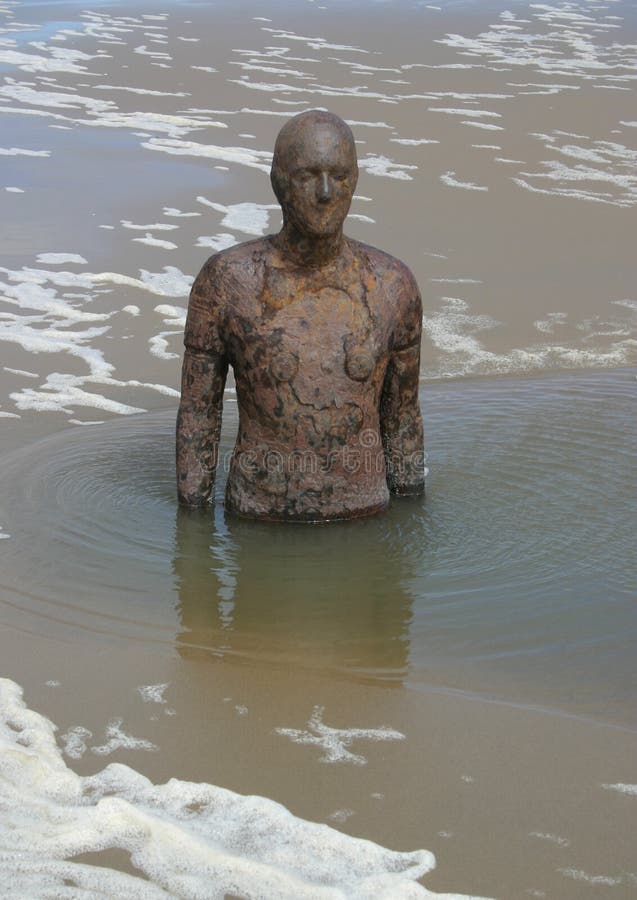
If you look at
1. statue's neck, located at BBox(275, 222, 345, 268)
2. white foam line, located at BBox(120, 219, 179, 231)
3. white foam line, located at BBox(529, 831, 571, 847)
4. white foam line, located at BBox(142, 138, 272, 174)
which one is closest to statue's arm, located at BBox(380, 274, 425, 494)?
statue's neck, located at BBox(275, 222, 345, 268)

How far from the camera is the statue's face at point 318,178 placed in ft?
13.3

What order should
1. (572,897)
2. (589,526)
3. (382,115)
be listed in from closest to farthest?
(572,897) < (589,526) < (382,115)

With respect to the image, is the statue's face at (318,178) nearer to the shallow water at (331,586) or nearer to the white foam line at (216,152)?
the shallow water at (331,586)

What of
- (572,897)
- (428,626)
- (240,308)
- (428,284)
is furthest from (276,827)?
(428,284)

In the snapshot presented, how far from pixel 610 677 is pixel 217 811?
118 cm

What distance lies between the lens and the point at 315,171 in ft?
13.3

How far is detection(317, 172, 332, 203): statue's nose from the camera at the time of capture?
→ 405cm

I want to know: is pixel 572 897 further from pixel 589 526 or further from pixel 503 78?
pixel 503 78

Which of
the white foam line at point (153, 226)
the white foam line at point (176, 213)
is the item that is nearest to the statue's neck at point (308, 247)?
the white foam line at point (153, 226)

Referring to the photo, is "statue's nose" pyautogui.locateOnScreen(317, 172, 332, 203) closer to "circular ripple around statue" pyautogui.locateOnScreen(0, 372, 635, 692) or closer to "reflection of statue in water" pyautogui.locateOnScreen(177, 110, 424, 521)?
"reflection of statue in water" pyautogui.locateOnScreen(177, 110, 424, 521)

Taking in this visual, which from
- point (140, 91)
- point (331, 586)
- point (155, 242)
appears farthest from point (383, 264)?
point (140, 91)

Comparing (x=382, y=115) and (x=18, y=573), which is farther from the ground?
(x=382, y=115)

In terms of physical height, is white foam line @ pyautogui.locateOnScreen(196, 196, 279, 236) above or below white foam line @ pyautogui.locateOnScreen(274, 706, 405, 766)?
above

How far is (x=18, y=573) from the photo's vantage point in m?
4.12
